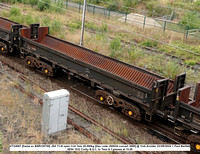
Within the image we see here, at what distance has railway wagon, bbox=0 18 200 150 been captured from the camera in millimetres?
7352

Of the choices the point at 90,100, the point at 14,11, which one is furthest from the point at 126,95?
the point at 14,11

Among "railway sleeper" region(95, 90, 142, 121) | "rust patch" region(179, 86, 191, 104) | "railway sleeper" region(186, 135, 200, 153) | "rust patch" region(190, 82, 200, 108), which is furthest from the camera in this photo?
"railway sleeper" region(95, 90, 142, 121)

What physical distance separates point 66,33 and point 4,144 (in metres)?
13.0

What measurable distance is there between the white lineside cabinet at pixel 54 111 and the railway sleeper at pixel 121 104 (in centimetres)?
182

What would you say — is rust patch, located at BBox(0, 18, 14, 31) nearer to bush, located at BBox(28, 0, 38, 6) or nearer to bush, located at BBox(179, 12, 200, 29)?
bush, located at BBox(28, 0, 38, 6)

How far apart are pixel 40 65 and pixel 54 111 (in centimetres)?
442

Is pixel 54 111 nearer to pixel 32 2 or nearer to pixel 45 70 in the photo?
A: pixel 45 70

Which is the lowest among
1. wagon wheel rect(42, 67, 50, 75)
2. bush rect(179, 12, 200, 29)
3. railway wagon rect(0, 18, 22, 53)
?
wagon wheel rect(42, 67, 50, 75)

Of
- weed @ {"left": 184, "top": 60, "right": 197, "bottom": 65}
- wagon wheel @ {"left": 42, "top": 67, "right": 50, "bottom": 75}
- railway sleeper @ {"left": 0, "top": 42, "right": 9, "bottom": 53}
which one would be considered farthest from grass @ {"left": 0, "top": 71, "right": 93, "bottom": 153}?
weed @ {"left": 184, "top": 60, "right": 197, "bottom": 65}

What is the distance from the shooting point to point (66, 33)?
1884 centimetres

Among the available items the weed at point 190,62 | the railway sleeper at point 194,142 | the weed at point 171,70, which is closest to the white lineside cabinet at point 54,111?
the railway sleeper at point 194,142

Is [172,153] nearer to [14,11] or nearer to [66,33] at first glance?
[66,33]

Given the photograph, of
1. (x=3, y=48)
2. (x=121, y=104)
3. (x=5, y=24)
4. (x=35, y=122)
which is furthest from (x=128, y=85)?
(x=5, y=24)

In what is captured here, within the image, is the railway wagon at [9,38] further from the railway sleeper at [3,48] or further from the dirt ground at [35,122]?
the dirt ground at [35,122]
